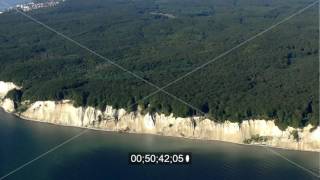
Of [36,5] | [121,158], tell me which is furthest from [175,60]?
[36,5]

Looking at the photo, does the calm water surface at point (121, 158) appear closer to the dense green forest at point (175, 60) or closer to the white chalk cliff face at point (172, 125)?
the white chalk cliff face at point (172, 125)

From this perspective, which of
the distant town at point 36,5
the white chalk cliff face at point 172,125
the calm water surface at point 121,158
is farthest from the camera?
the distant town at point 36,5

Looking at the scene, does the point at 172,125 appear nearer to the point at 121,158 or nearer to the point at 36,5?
the point at 121,158

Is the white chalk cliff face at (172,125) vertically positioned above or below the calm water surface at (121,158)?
above

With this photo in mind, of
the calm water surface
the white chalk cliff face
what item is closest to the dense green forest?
the white chalk cliff face

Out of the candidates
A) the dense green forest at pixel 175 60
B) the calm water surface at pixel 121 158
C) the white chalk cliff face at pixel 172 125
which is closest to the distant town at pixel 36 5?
the dense green forest at pixel 175 60

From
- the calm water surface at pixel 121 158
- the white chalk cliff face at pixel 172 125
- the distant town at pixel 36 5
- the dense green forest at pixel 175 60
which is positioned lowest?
the calm water surface at pixel 121 158

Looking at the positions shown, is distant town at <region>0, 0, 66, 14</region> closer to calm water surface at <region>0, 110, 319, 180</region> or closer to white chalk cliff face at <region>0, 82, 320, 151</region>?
white chalk cliff face at <region>0, 82, 320, 151</region>
